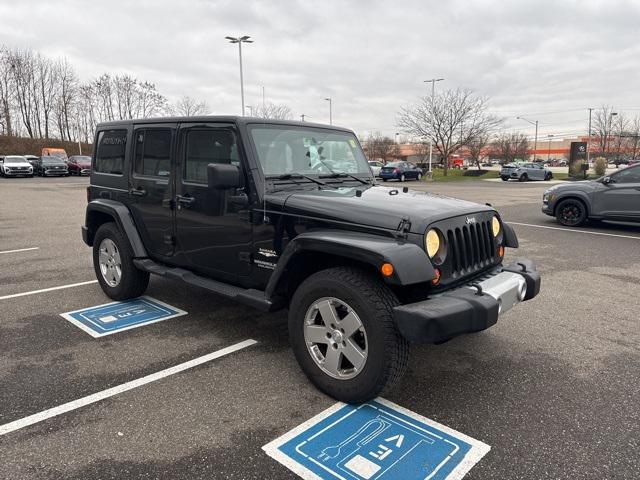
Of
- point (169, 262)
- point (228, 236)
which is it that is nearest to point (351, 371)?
point (228, 236)

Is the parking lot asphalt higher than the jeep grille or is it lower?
lower

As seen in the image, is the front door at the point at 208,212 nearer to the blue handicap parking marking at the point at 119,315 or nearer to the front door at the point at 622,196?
the blue handicap parking marking at the point at 119,315

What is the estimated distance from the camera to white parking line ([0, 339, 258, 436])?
9.29 ft

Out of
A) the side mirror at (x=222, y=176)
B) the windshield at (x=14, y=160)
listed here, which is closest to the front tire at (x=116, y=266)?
the side mirror at (x=222, y=176)

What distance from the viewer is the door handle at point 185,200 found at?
4.13 meters

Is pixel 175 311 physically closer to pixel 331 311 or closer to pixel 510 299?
pixel 331 311

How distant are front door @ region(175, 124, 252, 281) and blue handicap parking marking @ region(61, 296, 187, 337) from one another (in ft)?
2.49

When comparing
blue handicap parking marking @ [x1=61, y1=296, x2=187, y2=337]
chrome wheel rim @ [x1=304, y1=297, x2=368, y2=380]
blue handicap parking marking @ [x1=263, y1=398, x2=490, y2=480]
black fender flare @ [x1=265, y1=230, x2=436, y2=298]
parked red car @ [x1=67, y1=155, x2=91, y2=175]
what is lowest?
blue handicap parking marking @ [x1=263, y1=398, x2=490, y2=480]

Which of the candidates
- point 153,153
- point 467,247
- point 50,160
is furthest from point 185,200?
point 50,160

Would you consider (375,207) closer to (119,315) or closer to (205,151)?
(205,151)

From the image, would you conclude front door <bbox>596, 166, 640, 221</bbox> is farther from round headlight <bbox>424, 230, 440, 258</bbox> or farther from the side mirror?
the side mirror

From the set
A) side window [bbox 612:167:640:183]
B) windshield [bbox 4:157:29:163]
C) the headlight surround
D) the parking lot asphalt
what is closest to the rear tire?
side window [bbox 612:167:640:183]

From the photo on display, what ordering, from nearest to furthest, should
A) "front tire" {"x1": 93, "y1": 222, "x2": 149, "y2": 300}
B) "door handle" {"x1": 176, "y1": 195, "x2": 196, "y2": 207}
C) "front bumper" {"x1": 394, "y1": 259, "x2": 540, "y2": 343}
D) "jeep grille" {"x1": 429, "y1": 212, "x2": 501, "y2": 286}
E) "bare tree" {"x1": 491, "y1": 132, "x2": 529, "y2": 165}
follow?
"front bumper" {"x1": 394, "y1": 259, "x2": 540, "y2": 343} < "jeep grille" {"x1": 429, "y1": 212, "x2": 501, "y2": 286} < "door handle" {"x1": 176, "y1": 195, "x2": 196, "y2": 207} < "front tire" {"x1": 93, "y1": 222, "x2": 149, "y2": 300} < "bare tree" {"x1": 491, "y1": 132, "x2": 529, "y2": 165}

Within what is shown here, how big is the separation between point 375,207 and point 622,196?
30.2 ft
